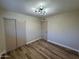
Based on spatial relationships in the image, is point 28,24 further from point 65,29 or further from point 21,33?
point 65,29

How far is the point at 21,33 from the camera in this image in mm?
4320

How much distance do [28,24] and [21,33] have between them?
0.94 metres

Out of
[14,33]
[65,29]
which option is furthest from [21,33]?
[65,29]

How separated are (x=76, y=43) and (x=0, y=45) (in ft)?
13.8

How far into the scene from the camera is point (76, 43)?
3480mm

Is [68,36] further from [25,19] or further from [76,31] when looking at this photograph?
[25,19]

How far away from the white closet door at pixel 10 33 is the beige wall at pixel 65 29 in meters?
2.96

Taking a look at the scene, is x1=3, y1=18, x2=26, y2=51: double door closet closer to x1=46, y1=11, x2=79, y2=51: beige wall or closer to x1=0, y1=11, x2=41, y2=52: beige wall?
x1=0, y1=11, x2=41, y2=52: beige wall

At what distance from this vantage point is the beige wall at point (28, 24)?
3275mm

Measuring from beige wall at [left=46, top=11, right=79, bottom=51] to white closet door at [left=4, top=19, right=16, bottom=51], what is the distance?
296 cm

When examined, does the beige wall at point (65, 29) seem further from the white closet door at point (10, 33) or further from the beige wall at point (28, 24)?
the white closet door at point (10, 33)

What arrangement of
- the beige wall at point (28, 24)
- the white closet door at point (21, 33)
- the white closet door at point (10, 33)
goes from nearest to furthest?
the beige wall at point (28, 24)
the white closet door at point (10, 33)
the white closet door at point (21, 33)

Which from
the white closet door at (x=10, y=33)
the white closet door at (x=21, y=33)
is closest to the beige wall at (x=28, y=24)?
the white closet door at (x=21, y=33)

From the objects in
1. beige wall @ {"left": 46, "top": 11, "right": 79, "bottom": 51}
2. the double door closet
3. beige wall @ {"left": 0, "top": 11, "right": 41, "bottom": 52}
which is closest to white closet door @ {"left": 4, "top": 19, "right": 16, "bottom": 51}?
the double door closet
